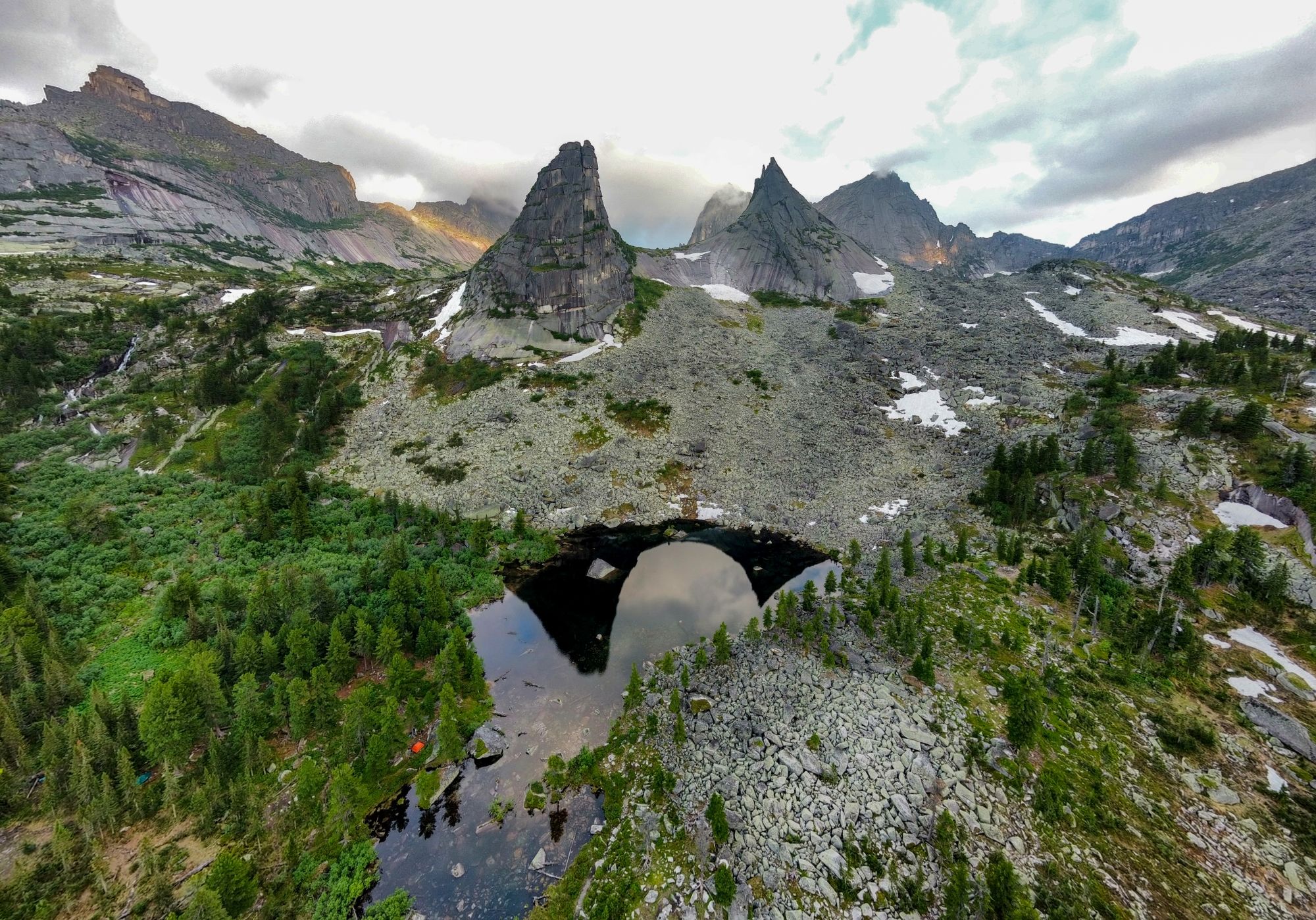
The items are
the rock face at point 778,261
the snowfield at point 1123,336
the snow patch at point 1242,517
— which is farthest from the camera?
the rock face at point 778,261

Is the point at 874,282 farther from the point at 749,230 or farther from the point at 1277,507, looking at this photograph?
the point at 1277,507

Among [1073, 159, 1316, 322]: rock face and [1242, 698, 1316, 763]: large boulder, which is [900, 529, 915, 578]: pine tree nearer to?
[1242, 698, 1316, 763]: large boulder

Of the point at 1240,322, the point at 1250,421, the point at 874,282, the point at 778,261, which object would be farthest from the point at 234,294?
the point at 1240,322

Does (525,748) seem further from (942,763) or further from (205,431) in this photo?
(205,431)

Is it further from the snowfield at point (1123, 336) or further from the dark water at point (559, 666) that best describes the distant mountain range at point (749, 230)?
the dark water at point (559, 666)

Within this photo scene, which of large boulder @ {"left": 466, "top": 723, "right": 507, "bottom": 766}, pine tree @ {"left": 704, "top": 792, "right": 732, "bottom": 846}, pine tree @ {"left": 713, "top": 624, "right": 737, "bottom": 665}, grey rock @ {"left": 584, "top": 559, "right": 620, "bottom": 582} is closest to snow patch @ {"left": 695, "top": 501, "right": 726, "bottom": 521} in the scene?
grey rock @ {"left": 584, "top": 559, "right": 620, "bottom": 582}

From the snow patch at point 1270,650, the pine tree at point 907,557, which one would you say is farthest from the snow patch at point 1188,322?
the pine tree at point 907,557
